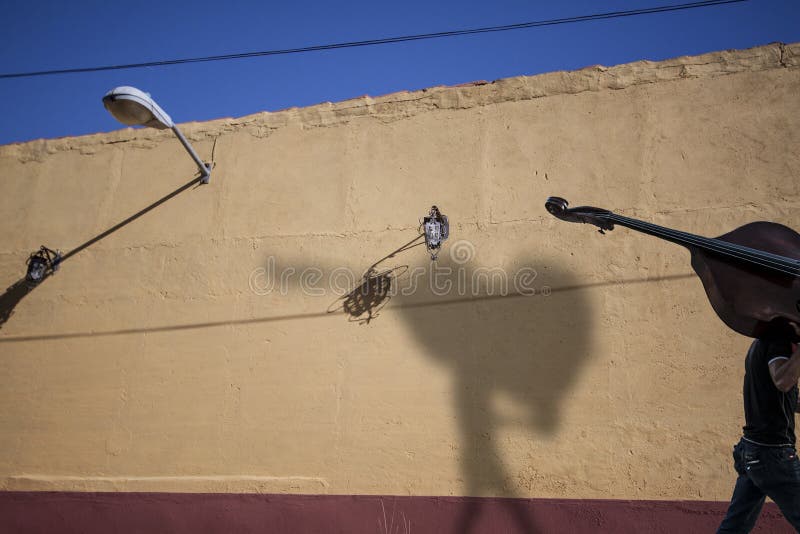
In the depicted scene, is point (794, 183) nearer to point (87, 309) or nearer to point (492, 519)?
point (492, 519)

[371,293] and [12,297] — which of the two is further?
[12,297]

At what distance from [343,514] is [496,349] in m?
1.65

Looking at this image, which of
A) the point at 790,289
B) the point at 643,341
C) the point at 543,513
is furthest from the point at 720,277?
the point at 543,513

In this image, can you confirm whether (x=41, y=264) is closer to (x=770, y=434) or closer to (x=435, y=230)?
(x=435, y=230)

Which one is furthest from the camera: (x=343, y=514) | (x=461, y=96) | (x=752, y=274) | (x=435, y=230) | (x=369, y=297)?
(x=461, y=96)

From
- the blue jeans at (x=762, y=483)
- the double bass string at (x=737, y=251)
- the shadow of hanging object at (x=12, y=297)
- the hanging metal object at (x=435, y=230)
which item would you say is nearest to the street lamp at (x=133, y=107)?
the shadow of hanging object at (x=12, y=297)

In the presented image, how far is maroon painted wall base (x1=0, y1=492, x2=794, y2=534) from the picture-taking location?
4027mm

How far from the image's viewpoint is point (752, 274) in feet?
8.50

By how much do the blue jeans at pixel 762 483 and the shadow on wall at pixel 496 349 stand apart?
163 cm

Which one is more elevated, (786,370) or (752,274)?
(752,274)

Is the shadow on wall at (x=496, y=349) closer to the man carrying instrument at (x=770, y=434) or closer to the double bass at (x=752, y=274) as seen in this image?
the man carrying instrument at (x=770, y=434)

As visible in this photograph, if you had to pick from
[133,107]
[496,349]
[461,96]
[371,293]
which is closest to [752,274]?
[496,349]

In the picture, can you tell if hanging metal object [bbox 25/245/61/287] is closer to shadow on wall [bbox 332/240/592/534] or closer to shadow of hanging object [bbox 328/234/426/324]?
shadow of hanging object [bbox 328/234/426/324]

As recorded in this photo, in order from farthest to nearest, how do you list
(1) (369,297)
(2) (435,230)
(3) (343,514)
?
(1) (369,297), (2) (435,230), (3) (343,514)
